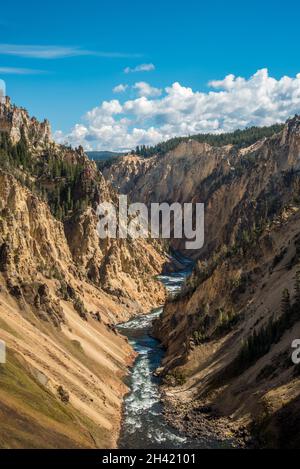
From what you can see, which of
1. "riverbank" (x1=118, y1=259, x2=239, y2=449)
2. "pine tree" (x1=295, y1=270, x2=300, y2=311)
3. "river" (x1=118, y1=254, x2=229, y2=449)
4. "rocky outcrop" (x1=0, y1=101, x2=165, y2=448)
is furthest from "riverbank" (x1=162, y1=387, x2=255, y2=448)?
"pine tree" (x1=295, y1=270, x2=300, y2=311)

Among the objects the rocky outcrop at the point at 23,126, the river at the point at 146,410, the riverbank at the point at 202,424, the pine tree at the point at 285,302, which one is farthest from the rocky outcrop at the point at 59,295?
the pine tree at the point at 285,302

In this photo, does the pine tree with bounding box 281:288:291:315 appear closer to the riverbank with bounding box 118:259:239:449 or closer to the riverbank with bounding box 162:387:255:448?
the riverbank with bounding box 162:387:255:448

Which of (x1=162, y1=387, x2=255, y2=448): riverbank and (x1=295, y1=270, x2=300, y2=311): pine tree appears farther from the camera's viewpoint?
(x1=295, y1=270, x2=300, y2=311): pine tree

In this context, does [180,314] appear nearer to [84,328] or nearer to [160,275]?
[84,328]

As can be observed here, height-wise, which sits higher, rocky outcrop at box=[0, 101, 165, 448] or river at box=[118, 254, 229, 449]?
rocky outcrop at box=[0, 101, 165, 448]

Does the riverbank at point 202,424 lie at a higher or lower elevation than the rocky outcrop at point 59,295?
lower

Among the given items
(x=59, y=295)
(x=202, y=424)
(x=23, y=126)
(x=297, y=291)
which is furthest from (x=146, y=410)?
(x=23, y=126)

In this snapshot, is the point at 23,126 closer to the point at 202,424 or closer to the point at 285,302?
the point at 285,302

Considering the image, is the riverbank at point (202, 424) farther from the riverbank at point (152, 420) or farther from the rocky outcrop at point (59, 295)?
the rocky outcrop at point (59, 295)

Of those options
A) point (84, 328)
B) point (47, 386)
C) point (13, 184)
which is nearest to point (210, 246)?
point (13, 184)
